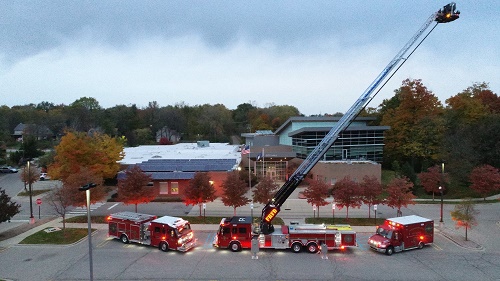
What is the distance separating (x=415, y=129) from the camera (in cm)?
5075

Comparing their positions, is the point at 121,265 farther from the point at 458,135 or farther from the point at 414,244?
the point at 458,135

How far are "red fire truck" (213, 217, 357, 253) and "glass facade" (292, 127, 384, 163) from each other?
2683cm

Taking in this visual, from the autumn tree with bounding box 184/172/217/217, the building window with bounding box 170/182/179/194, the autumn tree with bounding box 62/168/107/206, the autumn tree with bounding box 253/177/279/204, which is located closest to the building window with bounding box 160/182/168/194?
the building window with bounding box 170/182/179/194

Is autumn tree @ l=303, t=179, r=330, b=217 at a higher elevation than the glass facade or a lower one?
lower

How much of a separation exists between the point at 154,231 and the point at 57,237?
308 inches

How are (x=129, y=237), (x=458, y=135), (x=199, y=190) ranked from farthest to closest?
1. (x=458, y=135)
2. (x=199, y=190)
3. (x=129, y=237)

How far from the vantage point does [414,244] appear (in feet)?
72.5

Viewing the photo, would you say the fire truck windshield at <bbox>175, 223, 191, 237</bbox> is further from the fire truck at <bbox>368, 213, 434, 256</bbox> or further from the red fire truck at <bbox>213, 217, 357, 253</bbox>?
the fire truck at <bbox>368, 213, 434, 256</bbox>

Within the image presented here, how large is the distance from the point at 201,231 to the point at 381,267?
13.1m

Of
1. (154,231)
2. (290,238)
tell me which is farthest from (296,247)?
(154,231)

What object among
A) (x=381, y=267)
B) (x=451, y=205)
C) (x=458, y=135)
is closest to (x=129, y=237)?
(x=381, y=267)

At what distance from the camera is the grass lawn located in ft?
77.7

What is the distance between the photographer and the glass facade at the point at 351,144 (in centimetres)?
4875

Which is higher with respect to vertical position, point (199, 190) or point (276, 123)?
point (276, 123)
